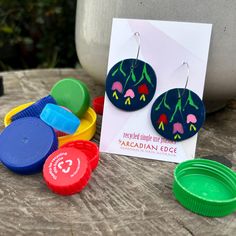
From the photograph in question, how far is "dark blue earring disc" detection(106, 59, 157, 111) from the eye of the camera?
57cm

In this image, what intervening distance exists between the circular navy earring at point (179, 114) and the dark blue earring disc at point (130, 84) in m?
0.03

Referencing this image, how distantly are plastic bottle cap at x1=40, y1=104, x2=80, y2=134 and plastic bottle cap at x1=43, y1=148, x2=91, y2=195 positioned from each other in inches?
2.5

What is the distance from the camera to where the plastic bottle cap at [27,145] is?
0.51 metres

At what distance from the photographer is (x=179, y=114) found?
1.84 ft

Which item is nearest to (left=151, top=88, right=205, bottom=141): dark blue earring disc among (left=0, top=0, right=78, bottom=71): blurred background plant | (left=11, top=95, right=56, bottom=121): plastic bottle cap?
(left=11, top=95, right=56, bottom=121): plastic bottle cap

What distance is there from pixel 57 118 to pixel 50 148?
0.19ft

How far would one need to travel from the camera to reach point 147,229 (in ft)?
1.38

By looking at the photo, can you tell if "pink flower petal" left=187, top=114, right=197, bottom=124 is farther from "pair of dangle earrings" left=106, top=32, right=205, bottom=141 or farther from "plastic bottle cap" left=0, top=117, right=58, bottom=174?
"plastic bottle cap" left=0, top=117, right=58, bottom=174

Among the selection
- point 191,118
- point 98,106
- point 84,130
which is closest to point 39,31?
point 98,106

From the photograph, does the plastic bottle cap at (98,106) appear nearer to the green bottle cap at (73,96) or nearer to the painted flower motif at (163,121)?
the green bottle cap at (73,96)

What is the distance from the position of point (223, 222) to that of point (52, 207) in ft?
0.76

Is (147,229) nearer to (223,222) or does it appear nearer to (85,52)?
(223,222)

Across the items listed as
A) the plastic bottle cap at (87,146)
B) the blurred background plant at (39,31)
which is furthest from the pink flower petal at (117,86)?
the blurred background plant at (39,31)

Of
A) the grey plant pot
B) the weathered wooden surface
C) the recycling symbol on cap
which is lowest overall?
the weathered wooden surface
